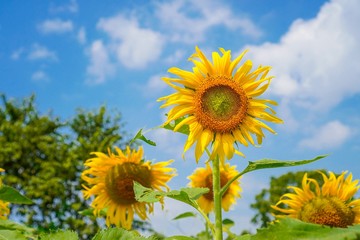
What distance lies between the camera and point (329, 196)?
4.54 metres

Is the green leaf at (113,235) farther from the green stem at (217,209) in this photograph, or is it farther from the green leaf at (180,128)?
the green leaf at (180,128)

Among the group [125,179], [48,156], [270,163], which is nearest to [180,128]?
[270,163]

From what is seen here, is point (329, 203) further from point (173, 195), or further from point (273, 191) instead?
point (273, 191)

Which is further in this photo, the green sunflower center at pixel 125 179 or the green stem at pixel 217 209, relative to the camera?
the green sunflower center at pixel 125 179

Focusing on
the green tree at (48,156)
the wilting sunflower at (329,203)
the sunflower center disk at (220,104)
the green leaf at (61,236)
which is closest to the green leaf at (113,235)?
the green leaf at (61,236)

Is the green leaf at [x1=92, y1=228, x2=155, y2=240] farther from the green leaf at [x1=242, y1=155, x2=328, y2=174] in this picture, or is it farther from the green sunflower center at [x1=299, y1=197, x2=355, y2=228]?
the green sunflower center at [x1=299, y1=197, x2=355, y2=228]

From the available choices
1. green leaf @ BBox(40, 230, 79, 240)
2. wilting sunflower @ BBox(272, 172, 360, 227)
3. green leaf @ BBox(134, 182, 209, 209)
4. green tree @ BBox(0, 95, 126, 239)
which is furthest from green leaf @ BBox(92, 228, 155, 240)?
green tree @ BBox(0, 95, 126, 239)

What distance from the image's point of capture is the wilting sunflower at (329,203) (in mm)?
4316

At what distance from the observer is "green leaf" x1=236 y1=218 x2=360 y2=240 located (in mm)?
1668

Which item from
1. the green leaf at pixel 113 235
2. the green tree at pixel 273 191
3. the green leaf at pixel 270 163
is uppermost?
the green tree at pixel 273 191

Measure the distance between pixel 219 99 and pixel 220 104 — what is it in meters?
0.03

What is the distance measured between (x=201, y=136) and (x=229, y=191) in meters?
4.34

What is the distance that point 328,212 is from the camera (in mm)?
4344

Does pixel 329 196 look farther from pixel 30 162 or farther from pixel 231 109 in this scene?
pixel 30 162
